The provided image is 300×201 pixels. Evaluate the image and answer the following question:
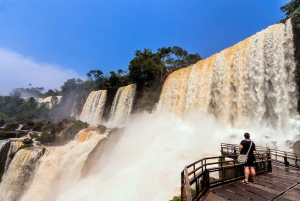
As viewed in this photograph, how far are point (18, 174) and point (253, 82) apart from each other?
75.6 feet

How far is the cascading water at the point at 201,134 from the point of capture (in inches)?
461

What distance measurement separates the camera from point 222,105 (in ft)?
60.4

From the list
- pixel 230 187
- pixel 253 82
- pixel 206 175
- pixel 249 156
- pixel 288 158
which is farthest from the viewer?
pixel 253 82

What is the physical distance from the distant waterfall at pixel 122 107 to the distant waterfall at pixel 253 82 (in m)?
15.5

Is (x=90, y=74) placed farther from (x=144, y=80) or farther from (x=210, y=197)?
(x=210, y=197)

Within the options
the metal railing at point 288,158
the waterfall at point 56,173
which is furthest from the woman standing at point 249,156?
the waterfall at point 56,173

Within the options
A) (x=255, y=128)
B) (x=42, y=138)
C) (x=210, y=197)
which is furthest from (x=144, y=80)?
(x=210, y=197)

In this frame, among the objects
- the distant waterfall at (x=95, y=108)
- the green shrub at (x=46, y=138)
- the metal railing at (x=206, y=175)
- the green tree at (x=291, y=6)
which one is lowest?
the green shrub at (x=46, y=138)

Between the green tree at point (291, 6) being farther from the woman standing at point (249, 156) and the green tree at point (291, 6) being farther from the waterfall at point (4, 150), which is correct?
the waterfall at point (4, 150)

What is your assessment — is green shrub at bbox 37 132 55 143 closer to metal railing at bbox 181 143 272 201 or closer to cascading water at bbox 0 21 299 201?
cascading water at bbox 0 21 299 201

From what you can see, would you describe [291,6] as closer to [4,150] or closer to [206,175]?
[206,175]

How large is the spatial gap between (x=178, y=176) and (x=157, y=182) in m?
1.19

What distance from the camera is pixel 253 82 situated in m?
16.2

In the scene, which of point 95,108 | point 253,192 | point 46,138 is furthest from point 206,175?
point 95,108
